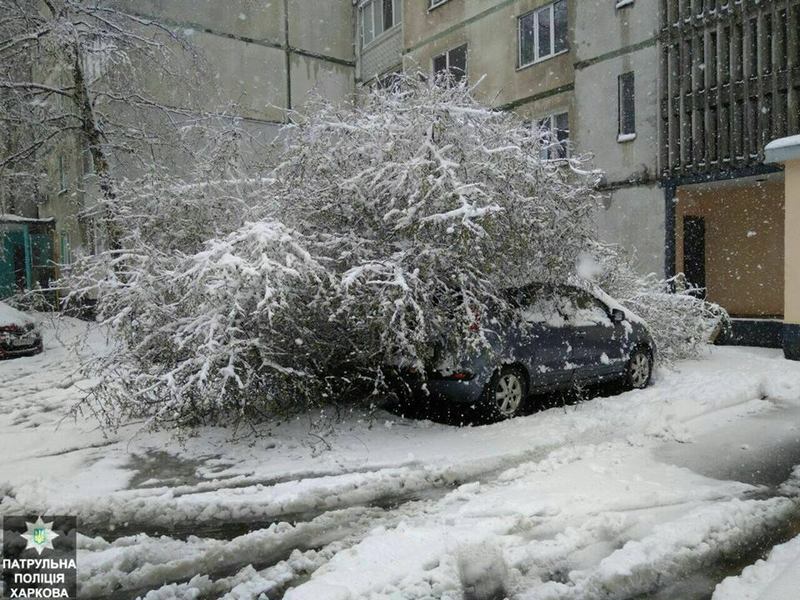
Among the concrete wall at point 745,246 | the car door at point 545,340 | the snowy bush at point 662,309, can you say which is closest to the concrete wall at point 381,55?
the concrete wall at point 745,246

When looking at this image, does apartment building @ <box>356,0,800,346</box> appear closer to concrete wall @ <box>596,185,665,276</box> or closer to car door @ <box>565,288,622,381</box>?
concrete wall @ <box>596,185,665,276</box>

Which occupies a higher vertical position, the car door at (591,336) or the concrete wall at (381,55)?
the concrete wall at (381,55)

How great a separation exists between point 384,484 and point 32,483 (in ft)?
9.66

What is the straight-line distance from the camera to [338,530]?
4.38 metres

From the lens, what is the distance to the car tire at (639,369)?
29.5 feet

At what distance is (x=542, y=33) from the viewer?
17.6 metres

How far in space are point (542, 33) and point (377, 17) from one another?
8496mm

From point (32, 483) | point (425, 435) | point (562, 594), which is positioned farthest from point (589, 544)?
point (32, 483)

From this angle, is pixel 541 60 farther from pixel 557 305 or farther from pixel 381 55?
pixel 557 305

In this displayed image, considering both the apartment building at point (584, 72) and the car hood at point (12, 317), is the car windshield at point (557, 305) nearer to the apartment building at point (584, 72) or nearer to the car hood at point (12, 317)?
the apartment building at point (584, 72)

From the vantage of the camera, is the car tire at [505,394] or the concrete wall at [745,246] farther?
the concrete wall at [745,246]

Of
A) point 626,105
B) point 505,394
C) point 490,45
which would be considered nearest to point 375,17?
point 490,45

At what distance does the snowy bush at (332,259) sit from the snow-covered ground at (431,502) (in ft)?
2.07

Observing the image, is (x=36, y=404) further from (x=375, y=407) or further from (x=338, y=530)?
(x=338, y=530)
